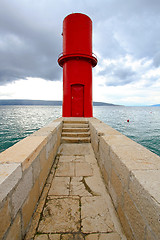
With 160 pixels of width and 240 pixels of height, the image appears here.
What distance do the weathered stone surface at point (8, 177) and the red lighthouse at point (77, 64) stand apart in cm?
764

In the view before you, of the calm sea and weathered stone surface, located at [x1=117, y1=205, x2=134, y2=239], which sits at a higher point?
weathered stone surface, located at [x1=117, y1=205, x2=134, y2=239]

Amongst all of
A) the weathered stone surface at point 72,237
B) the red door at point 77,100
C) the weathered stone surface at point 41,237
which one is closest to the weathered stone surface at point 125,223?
the weathered stone surface at point 72,237

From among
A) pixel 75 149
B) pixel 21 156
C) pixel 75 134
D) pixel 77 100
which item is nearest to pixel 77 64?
pixel 77 100

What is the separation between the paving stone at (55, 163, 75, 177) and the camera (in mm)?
3279

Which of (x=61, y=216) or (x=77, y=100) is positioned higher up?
(x=77, y=100)

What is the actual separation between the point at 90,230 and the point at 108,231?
10.0 inches

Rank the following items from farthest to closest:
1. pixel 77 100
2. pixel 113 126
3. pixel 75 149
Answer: pixel 113 126, pixel 77 100, pixel 75 149

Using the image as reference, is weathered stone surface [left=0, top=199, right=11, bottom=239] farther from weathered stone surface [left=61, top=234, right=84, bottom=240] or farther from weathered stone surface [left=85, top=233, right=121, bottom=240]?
weathered stone surface [left=85, top=233, right=121, bottom=240]

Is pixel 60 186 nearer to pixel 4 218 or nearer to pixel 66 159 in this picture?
pixel 66 159

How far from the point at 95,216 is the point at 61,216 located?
546 millimetres

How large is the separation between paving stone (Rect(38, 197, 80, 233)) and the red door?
707 centimetres

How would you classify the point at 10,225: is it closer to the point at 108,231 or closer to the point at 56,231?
the point at 56,231

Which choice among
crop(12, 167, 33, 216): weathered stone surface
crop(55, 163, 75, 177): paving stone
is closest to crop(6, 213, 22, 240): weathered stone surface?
crop(12, 167, 33, 216): weathered stone surface

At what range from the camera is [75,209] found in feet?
7.07
